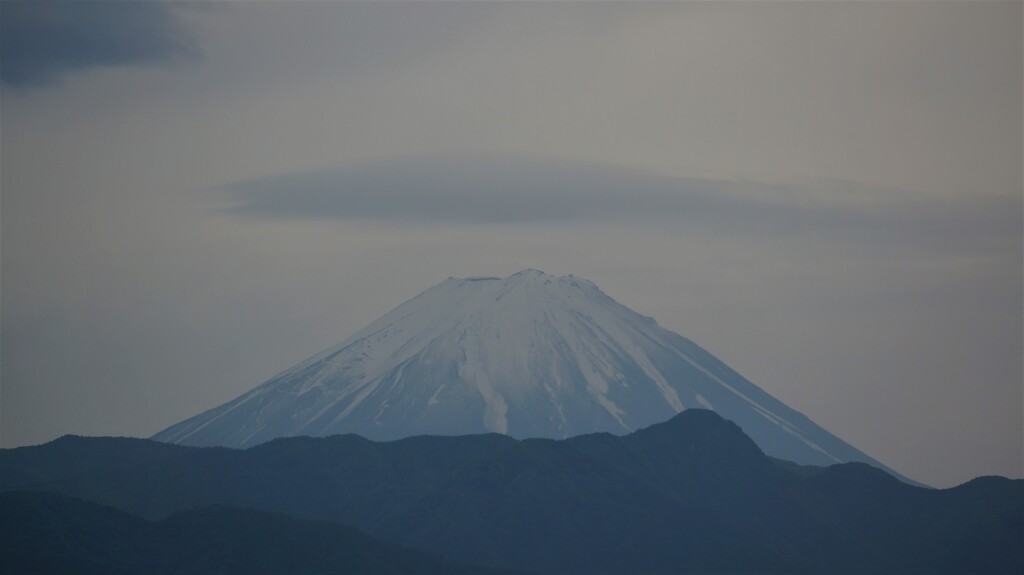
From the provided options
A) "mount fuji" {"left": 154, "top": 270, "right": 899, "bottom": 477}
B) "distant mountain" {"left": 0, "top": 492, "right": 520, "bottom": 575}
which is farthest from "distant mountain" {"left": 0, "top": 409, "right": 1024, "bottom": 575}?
"mount fuji" {"left": 154, "top": 270, "right": 899, "bottom": 477}

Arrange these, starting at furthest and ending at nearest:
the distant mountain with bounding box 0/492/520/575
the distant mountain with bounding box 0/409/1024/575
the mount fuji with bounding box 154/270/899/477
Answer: the mount fuji with bounding box 154/270/899/477 → the distant mountain with bounding box 0/409/1024/575 → the distant mountain with bounding box 0/492/520/575

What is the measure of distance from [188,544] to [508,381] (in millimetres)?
70786

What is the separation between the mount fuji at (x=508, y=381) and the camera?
146750 millimetres

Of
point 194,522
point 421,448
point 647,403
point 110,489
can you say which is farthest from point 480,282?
point 194,522

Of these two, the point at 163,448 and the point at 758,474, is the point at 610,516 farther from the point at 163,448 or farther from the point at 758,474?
the point at 163,448

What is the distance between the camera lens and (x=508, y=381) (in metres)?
151

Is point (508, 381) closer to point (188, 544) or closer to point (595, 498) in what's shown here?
point (595, 498)

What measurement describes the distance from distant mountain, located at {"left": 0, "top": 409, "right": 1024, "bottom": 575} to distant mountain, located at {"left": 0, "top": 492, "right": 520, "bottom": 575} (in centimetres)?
900

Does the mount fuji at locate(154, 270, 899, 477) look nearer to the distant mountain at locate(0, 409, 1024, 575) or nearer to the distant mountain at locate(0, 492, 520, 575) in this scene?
the distant mountain at locate(0, 409, 1024, 575)

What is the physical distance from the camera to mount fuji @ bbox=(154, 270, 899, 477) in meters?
147

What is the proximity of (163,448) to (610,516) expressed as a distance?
3177 cm

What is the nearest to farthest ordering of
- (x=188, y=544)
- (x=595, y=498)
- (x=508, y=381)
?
(x=188, y=544) → (x=595, y=498) → (x=508, y=381)

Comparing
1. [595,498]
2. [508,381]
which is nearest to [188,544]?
[595,498]

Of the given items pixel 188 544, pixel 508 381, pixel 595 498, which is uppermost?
pixel 508 381
